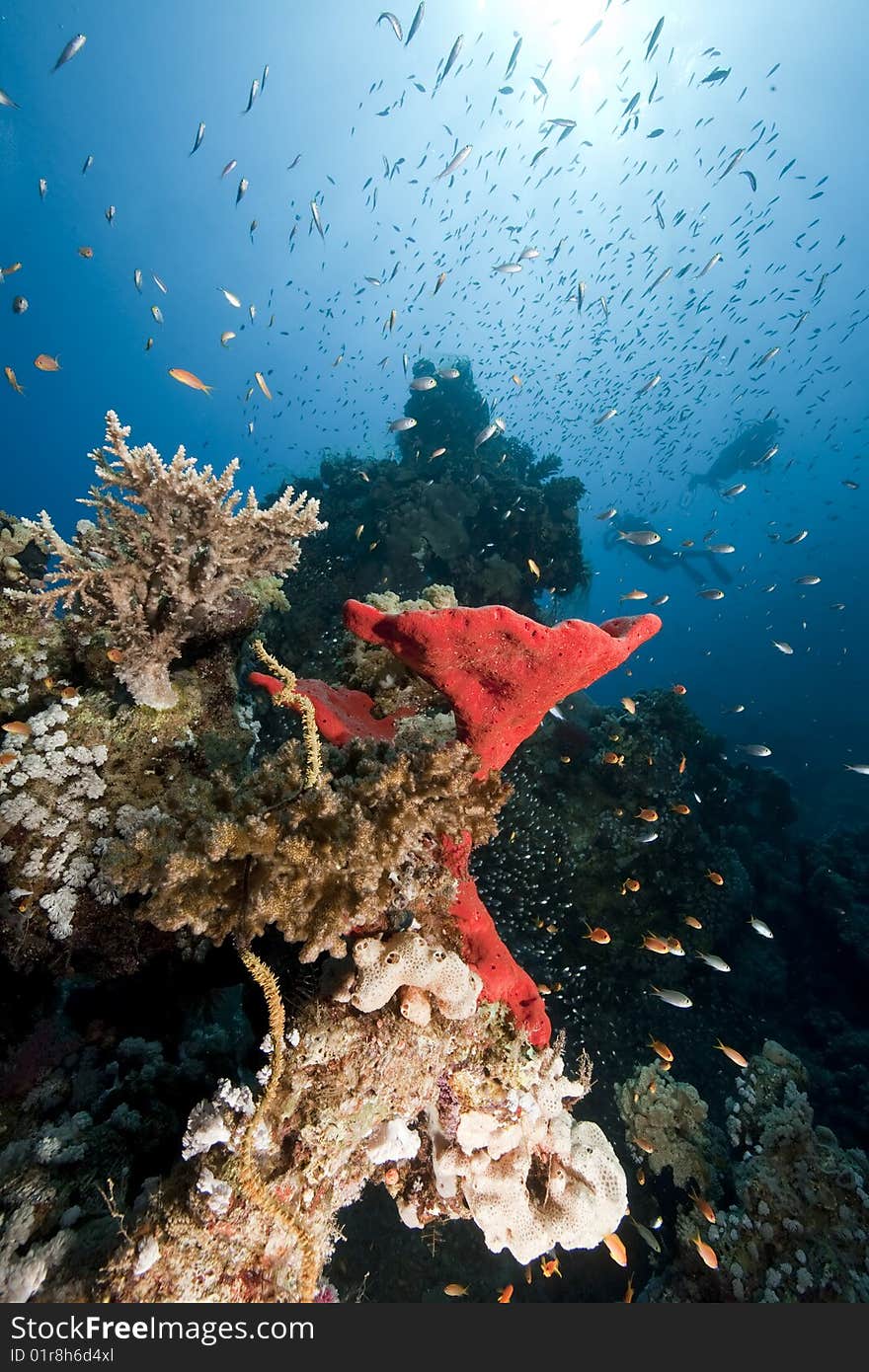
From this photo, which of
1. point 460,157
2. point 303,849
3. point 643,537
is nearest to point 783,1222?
point 303,849

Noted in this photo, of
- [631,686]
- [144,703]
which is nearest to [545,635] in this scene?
[144,703]

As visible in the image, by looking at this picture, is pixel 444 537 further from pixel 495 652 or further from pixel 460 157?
pixel 495 652

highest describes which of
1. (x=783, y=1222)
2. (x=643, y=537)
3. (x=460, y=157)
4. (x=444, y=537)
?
(x=460, y=157)

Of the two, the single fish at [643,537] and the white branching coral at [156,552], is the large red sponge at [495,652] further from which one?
the single fish at [643,537]

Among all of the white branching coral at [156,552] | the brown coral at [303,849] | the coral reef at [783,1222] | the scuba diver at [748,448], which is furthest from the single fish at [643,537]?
the scuba diver at [748,448]

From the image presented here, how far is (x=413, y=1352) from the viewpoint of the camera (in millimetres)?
2996

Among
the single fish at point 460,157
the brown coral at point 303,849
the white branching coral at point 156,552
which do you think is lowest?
the brown coral at point 303,849

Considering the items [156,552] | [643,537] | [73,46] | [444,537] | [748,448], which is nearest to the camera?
[156,552]

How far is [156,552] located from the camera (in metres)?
3.78

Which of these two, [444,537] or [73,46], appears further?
[444,537]

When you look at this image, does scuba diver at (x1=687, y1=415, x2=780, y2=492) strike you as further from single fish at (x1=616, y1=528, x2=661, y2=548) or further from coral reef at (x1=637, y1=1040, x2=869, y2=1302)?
coral reef at (x1=637, y1=1040, x2=869, y2=1302)

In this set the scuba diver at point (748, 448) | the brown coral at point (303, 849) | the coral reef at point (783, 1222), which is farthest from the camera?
the scuba diver at point (748, 448)

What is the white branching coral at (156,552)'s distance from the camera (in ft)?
12.0

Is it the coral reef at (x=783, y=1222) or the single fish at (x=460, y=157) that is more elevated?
the single fish at (x=460, y=157)
